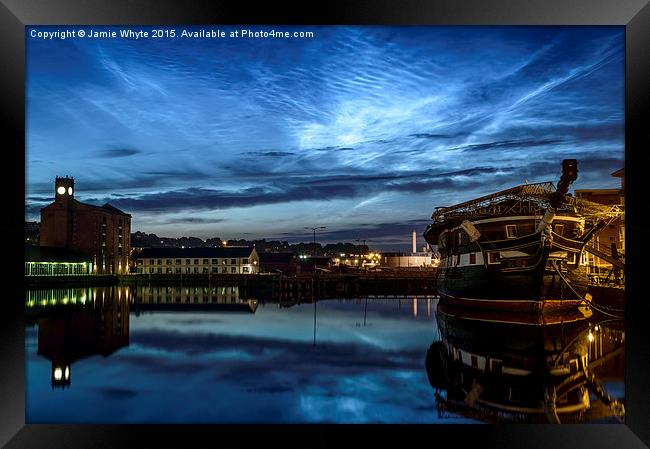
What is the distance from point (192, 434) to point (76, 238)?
56099 mm

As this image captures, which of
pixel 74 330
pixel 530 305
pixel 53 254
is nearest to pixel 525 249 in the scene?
pixel 530 305

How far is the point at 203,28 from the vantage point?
8.02 meters

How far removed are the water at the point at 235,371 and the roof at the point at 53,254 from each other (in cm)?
2776

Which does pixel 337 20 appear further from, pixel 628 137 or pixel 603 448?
pixel 603 448

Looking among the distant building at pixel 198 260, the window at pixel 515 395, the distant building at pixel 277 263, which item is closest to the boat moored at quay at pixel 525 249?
the window at pixel 515 395

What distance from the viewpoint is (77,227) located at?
188ft

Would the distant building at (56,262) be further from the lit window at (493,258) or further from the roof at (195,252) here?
the lit window at (493,258)

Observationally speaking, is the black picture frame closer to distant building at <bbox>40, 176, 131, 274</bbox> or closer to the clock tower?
distant building at <bbox>40, 176, 131, 274</bbox>

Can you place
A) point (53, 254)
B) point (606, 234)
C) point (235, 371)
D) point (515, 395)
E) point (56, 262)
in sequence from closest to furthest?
point (515, 395) < point (235, 371) < point (606, 234) < point (56, 262) < point (53, 254)

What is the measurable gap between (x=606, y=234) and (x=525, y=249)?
55.9 feet

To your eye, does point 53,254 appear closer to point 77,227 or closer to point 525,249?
point 77,227

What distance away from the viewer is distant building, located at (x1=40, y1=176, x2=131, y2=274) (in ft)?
184

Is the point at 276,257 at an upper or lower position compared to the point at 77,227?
lower

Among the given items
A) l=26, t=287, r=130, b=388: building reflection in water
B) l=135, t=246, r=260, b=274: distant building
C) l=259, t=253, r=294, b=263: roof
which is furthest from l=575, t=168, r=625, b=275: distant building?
l=259, t=253, r=294, b=263: roof
